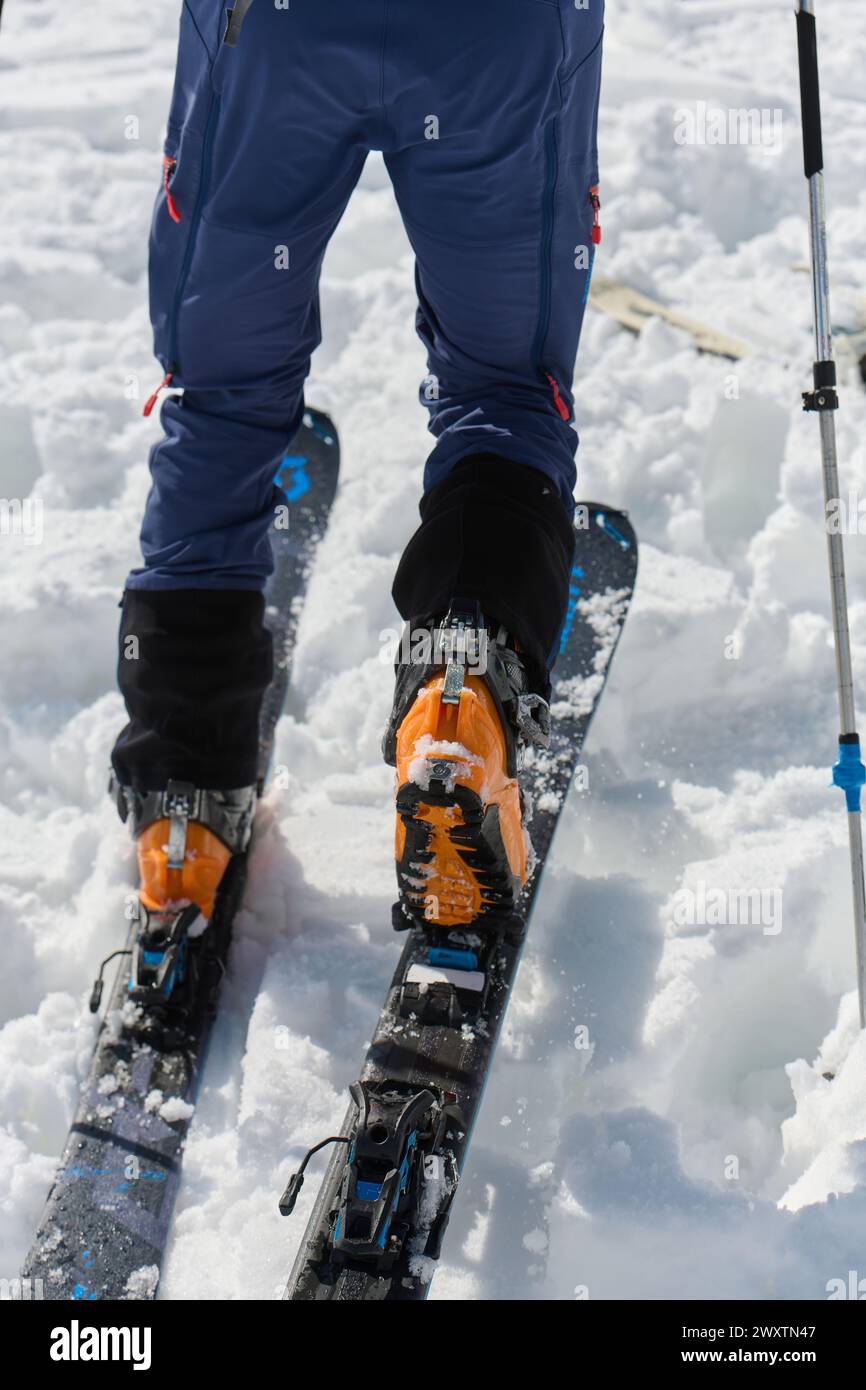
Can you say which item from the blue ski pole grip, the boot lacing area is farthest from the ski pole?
the boot lacing area

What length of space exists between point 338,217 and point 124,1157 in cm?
167

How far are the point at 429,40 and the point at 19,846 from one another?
1830mm

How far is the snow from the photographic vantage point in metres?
2.11

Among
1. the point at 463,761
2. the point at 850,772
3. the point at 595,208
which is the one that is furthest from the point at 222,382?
the point at 850,772

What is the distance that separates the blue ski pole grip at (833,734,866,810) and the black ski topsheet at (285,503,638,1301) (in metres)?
0.61

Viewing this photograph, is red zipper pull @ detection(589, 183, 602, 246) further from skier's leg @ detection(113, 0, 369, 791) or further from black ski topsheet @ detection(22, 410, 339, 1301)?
black ski topsheet @ detection(22, 410, 339, 1301)

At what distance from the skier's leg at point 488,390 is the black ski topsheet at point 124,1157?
548 mm

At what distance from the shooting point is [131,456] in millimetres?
3775

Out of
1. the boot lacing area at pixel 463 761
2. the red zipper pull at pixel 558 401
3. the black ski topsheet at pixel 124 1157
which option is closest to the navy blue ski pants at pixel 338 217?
the red zipper pull at pixel 558 401

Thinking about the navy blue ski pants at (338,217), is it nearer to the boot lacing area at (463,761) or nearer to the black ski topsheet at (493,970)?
the boot lacing area at (463,761)

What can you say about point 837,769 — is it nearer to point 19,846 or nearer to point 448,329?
point 448,329

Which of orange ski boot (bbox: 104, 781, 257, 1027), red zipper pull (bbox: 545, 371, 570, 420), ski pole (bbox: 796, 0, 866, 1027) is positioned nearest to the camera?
red zipper pull (bbox: 545, 371, 570, 420)
